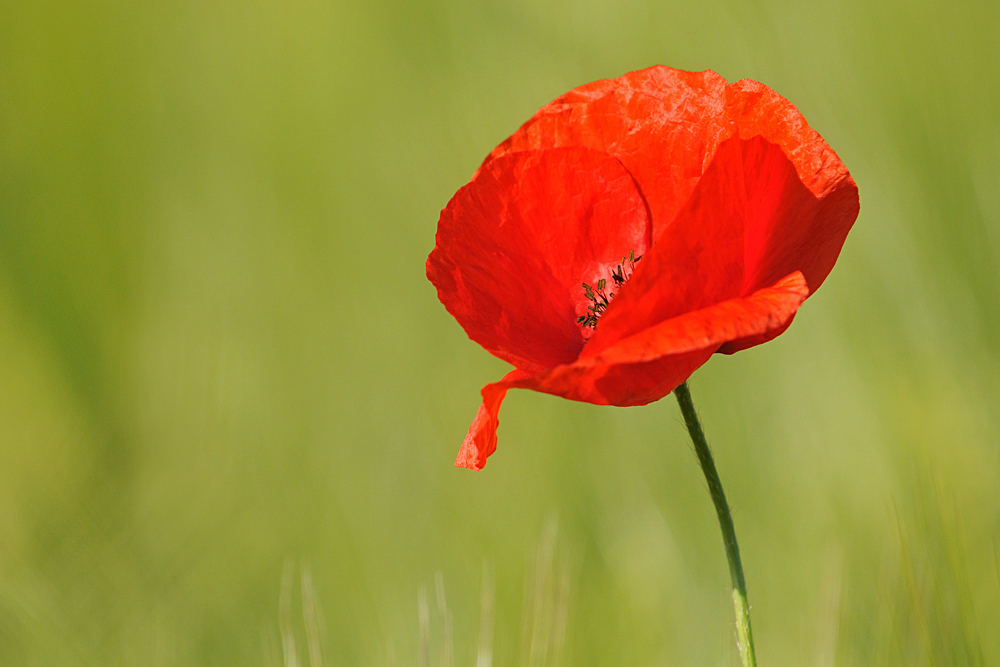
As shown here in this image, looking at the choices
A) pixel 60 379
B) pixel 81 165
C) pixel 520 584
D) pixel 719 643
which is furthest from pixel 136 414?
pixel 719 643

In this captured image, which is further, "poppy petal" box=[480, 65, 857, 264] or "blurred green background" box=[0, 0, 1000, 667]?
"blurred green background" box=[0, 0, 1000, 667]

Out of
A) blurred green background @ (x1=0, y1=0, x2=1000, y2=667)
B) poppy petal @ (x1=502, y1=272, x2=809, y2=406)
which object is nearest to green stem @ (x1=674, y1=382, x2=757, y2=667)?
poppy petal @ (x1=502, y1=272, x2=809, y2=406)

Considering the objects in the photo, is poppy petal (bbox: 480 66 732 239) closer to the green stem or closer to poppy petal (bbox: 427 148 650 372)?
poppy petal (bbox: 427 148 650 372)

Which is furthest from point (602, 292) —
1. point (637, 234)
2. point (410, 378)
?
point (410, 378)

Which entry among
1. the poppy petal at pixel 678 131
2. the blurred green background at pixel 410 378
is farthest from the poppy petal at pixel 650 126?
the blurred green background at pixel 410 378

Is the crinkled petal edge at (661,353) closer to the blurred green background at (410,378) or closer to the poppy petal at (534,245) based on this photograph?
the poppy petal at (534,245)

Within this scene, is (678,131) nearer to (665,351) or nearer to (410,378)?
(665,351)
